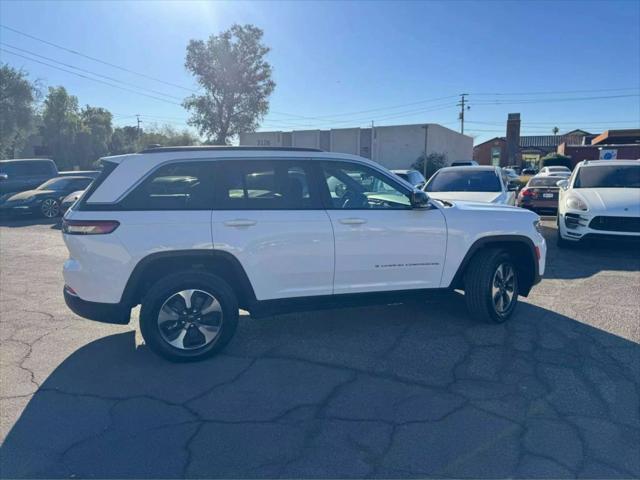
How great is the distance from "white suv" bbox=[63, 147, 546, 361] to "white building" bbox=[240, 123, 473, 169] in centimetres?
3216

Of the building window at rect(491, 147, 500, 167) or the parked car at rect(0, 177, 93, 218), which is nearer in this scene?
the parked car at rect(0, 177, 93, 218)

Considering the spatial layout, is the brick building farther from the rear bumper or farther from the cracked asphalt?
the rear bumper

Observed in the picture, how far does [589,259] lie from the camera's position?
7.75m

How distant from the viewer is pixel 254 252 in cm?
379

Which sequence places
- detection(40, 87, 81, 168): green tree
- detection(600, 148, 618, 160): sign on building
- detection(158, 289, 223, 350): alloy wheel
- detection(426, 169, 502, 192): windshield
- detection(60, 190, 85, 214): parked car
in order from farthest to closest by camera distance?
detection(40, 87, 81, 168): green tree, detection(600, 148, 618, 160): sign on building, detection(60, 190, 85, 214): parked car, detection(426, 169, 502, 192): windshield, detection(158, 289, 223, 350): alloy wheel

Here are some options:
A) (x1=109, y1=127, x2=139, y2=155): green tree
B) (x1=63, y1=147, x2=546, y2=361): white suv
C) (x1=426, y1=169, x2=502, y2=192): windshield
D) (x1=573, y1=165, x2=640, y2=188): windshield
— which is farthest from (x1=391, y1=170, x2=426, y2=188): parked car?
(x1=109, y1=127, x2=139, y2=155): green tree

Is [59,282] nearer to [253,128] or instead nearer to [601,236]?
[601,236]

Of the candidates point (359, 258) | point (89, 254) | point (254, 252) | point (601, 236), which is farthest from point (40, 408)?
point (601, 236)

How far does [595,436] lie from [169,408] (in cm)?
286

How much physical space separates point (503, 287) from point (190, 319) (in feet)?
10.6

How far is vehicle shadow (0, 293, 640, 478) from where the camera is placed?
258 centimetres

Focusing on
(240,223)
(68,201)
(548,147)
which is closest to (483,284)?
(240,223)

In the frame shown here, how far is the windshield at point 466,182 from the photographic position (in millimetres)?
9159

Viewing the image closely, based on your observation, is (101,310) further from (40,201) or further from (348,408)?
(40,201)
